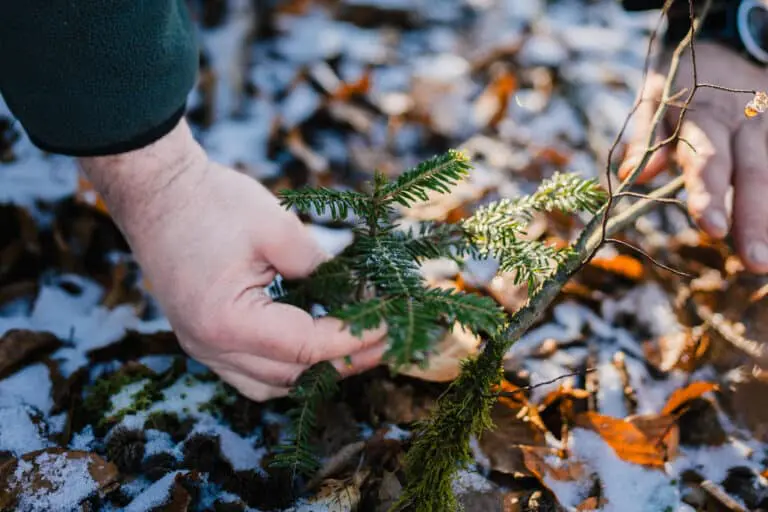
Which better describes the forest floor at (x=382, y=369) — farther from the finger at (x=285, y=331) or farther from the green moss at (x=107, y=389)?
the finger at (x=285, y=331)

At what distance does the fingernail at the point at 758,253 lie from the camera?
4.88 feet

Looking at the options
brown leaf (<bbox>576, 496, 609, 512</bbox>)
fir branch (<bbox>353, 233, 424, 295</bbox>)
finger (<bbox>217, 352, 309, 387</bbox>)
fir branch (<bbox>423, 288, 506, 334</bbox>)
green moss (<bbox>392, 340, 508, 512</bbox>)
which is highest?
fir branch (<bbox>423, 288, 506, 334</bbox>)

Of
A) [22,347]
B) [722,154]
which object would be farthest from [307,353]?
[722,154]

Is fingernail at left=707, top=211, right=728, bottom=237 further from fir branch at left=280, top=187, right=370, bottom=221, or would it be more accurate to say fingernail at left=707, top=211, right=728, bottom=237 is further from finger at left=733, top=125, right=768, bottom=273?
fir branch at left=280, top=187, right=370, bottom=221

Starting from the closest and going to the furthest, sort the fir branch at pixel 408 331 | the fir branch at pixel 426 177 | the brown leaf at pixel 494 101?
the fir branch at pixel 408 331 < the fir branch at pixel 426 177 < the brown leaf at pixel 494 101

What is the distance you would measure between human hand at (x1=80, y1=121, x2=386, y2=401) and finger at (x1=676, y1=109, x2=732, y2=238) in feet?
2.77

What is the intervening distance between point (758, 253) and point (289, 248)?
115 centimetres

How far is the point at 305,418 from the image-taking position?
4.17ft

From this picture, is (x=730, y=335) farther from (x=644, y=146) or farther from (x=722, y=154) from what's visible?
(x=644, y=146)

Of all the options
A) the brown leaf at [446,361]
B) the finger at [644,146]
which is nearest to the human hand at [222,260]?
the brown leaf at [446,361]

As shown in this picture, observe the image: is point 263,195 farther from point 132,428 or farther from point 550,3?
point 550,3

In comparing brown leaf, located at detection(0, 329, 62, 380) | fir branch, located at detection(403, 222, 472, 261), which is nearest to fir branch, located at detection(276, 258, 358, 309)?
fir branch, located at detection(403, 222, 472, 261)

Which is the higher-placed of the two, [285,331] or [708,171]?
[708,171]

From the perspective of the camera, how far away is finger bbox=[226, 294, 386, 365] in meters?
1.29
